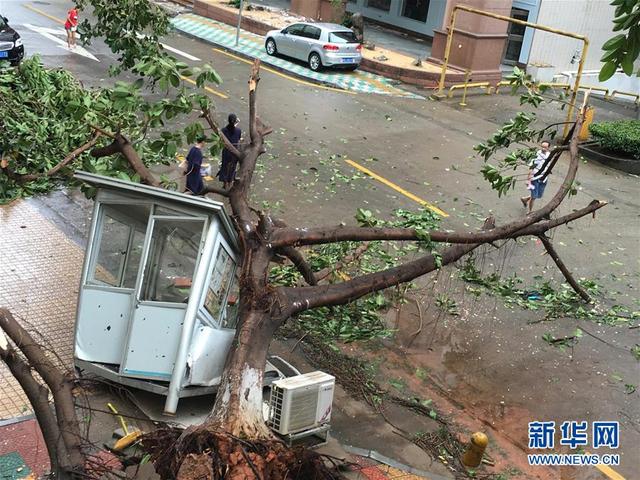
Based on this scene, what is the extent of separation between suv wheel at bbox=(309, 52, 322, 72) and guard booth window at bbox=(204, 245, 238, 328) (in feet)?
54.5

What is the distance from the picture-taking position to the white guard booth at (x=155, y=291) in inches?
291

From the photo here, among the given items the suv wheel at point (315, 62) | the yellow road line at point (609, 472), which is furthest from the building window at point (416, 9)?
the yellow road line at point (609, 472)

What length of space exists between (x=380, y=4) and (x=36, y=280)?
26.9m

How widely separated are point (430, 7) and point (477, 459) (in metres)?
26.7

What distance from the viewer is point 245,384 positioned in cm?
688

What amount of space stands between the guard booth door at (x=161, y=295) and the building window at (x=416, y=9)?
26389 mm

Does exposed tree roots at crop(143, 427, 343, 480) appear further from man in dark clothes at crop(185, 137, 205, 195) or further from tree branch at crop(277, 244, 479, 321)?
man in dark clothes at crop(185, 137, 205, 195)

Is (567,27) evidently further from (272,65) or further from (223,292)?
(223,292)

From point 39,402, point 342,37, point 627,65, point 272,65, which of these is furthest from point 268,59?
point 39,402

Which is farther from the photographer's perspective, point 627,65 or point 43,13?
point 43,13

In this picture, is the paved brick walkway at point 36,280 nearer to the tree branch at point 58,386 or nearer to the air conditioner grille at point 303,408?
the air conditioner grille at point 303,408

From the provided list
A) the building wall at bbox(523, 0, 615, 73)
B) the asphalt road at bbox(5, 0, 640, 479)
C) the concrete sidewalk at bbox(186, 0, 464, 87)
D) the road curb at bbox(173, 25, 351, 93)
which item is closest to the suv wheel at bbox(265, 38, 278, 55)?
the road curb at bbox(173, 25, 351, 93)

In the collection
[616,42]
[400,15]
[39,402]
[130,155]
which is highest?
[616,42]

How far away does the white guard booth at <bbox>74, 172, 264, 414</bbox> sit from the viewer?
7395 millimetres
